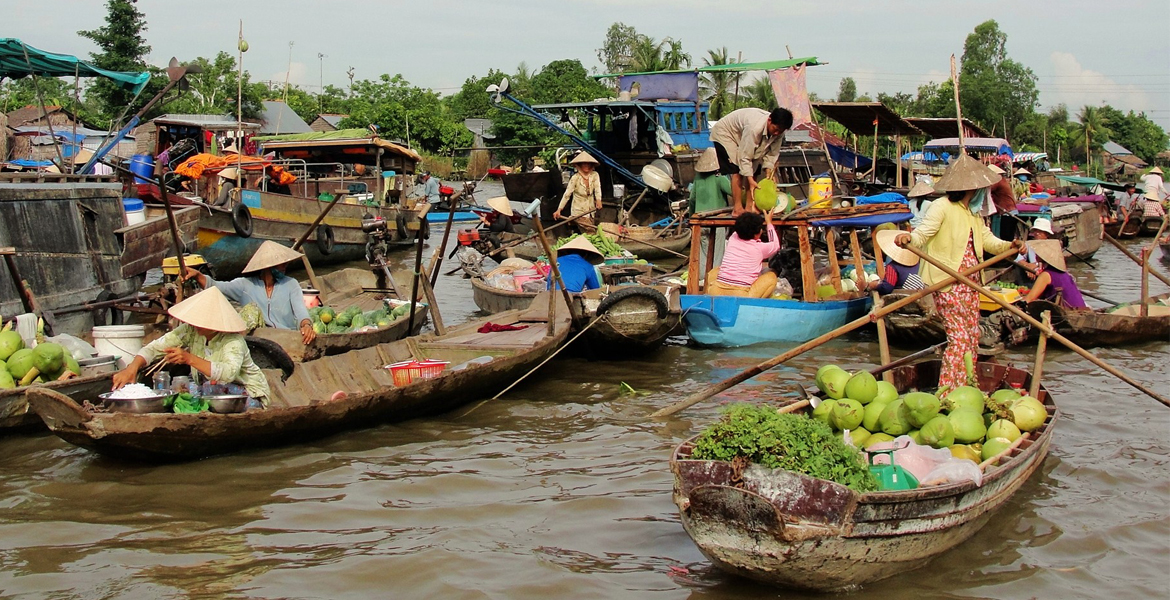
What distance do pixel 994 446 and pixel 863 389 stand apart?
0.66 m

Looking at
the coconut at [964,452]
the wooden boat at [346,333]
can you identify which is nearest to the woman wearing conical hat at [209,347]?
the wooden boat at [346,333]

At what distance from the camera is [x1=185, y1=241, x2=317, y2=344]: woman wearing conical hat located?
692cm

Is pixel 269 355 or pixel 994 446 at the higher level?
pixel 269 355

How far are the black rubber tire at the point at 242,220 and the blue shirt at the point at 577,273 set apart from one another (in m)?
6.25

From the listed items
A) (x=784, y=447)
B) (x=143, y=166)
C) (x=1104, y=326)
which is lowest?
(x=1104, y=326)

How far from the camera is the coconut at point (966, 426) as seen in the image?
4.72 m

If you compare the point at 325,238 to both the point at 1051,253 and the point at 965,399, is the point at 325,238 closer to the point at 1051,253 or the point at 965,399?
the point at 1051,253

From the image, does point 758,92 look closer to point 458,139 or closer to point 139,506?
point 458,139

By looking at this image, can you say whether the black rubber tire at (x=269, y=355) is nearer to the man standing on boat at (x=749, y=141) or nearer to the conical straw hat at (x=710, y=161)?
the man standing on boat at (x=749, y=141)

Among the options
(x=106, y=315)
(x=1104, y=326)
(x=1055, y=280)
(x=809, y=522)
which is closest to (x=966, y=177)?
(x=809, y=522)

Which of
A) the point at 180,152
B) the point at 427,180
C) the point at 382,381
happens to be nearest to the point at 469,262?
the point at 382,381

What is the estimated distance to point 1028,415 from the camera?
4.95 meters

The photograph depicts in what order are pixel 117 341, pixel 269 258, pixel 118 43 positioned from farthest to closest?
pixel 118 43
pixel 269 258
pixel 117 341

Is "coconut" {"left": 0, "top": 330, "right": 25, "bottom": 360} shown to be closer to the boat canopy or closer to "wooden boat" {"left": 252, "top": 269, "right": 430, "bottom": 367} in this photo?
"wooden boat" {"left": 252, "top": 269, "right": 430, "bottom": 367}
